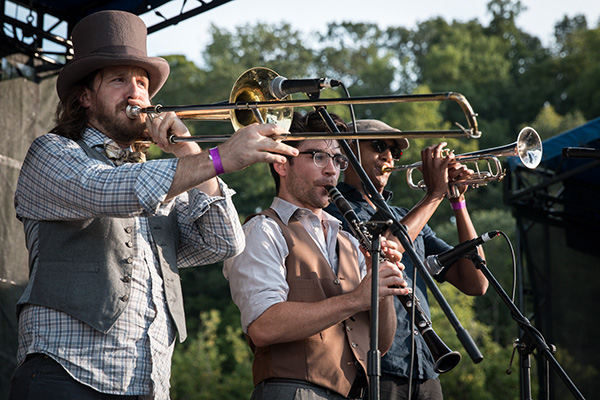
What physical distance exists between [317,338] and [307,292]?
22 cm

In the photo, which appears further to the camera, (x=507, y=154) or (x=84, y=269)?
(x=507, y=154)

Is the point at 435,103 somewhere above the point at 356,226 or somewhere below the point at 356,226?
above

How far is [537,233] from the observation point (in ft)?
24.9

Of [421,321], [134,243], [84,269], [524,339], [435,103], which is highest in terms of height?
[435,103]

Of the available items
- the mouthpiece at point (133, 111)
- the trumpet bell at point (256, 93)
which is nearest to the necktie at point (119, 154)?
the mouthpiece at point (133, 111)

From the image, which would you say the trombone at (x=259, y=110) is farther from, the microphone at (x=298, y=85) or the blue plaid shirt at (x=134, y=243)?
the blue plaid shirt at (x=134, y=243)

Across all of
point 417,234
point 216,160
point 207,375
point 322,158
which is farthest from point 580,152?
point 207,375

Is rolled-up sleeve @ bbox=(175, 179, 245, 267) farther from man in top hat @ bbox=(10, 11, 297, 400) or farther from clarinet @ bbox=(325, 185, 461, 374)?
clarinet @ bbox=(325, 185, 461, 374)

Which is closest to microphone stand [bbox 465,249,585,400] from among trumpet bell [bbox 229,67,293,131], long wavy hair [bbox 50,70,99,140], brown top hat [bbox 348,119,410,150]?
trumpet bell [bbox 229,67,293,131]

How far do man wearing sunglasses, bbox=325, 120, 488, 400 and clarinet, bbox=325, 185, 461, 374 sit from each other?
1.51 feet

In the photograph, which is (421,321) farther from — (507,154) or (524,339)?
(507,154)

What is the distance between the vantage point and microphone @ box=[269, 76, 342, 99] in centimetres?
267

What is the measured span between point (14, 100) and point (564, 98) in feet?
109

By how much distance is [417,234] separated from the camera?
3746 millimetres
